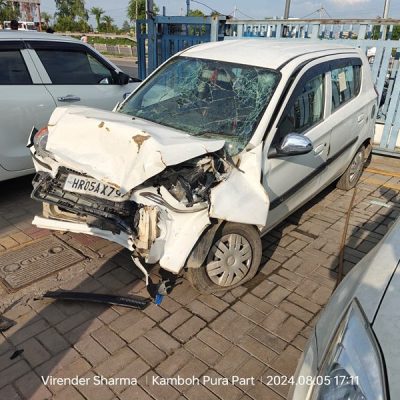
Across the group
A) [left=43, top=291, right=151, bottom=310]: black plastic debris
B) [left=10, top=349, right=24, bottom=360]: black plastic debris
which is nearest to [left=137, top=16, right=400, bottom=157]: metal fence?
[left=43, top=291, right=151, bottom=310]: black plastic debris

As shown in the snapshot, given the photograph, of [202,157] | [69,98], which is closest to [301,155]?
[202,157]

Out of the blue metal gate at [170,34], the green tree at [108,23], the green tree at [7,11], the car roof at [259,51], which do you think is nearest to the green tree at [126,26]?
the green tree at [108,23]

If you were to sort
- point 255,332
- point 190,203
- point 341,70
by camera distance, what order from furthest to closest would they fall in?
point 341,70 → point 255,332 → point 190,203

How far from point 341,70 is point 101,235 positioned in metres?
3.12

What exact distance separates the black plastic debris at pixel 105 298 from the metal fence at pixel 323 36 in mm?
4895

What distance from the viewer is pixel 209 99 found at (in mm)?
3432

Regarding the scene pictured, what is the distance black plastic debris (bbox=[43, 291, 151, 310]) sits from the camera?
9.68 feet

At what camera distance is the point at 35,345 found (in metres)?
2.60

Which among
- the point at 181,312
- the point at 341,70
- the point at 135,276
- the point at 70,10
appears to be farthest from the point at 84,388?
the point at 70,10

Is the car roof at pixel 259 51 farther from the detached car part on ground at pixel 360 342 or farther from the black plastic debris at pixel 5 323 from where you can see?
the black plastic debris at pixel 5 323

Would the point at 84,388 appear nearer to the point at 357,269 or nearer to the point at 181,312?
the point at 181,312

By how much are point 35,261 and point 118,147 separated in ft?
4.94

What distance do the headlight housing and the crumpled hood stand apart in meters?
1.49

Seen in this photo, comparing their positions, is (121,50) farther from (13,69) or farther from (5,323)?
(5,323)
